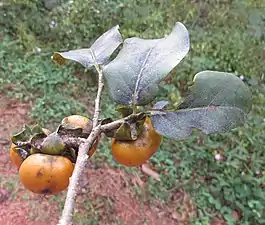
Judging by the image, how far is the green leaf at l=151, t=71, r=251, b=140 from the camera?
533mm

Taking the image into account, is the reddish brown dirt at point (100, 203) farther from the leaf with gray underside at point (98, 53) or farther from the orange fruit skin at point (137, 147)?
the orange fruit skin at point (137, 147)

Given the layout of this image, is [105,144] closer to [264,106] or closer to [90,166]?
[90,166]

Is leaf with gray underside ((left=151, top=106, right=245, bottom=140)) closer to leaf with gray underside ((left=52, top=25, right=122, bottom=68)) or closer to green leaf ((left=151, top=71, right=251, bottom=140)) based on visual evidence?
green leaf ((left=151, top=71, right=251, bottom=140))

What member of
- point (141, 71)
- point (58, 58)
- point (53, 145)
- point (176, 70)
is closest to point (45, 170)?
point (53, 145)

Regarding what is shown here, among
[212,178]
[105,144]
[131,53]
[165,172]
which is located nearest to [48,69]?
[105,144]

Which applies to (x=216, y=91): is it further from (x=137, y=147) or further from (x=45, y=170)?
(x=45, y=170)

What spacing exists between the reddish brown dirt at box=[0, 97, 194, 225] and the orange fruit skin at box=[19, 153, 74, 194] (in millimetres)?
1951

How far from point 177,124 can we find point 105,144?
223cm

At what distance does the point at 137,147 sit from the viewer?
52 cm

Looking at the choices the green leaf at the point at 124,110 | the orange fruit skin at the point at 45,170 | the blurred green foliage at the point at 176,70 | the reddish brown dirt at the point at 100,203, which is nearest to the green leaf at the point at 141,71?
the green leaf at the point at 124,110

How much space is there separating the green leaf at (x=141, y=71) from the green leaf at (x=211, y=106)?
31 millimetres

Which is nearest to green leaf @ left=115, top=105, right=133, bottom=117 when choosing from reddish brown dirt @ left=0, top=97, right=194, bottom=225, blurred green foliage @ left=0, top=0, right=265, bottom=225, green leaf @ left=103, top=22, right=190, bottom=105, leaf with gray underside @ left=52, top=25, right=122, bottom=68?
green leaf @ left=103, top=22, right=190, bottom=105

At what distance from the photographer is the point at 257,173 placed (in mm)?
2707

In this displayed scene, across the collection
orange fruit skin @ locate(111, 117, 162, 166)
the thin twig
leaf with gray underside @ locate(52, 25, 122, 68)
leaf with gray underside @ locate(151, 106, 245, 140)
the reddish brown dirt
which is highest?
the thin twig
